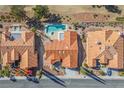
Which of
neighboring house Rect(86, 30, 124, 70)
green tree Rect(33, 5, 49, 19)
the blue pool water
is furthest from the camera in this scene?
the blue pool water

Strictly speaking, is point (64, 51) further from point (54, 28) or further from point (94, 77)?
point (94, 77)

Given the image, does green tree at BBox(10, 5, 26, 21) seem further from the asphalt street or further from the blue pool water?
the asphalt street

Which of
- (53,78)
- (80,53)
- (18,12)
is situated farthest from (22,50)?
(80,53)

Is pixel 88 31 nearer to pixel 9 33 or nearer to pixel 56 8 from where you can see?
pixel 56 8

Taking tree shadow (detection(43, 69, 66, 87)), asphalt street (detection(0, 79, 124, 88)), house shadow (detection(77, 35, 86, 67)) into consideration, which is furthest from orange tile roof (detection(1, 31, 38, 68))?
house shadow (detection(77, 35, 86, 67))

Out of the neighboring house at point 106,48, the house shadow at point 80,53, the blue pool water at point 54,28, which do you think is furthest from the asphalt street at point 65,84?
the blue pool water at point 54,28
